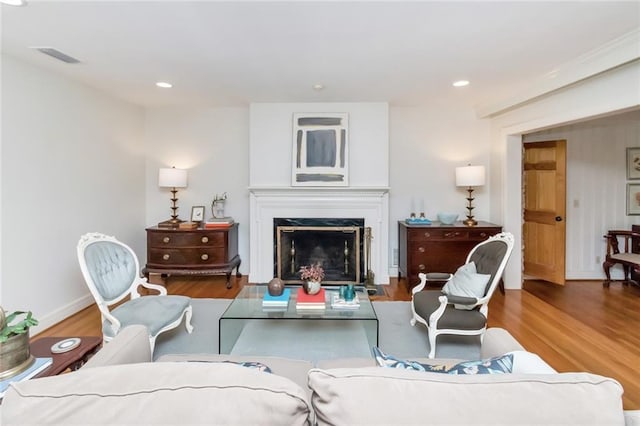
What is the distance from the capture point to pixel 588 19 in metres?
2.11

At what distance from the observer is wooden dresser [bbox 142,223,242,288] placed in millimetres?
4160

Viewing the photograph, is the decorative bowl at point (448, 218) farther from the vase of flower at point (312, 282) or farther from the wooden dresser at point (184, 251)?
the wooden dresser at point (184, 251)

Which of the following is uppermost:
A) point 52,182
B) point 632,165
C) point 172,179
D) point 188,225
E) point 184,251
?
point 632,165

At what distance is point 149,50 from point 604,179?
583cm

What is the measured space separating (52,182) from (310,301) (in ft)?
9.05

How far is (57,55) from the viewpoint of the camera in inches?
108

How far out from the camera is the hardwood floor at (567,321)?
2.48 m

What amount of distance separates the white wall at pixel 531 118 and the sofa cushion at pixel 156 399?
3.14 metres

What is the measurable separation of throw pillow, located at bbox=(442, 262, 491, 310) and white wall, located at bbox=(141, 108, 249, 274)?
304 centimetres

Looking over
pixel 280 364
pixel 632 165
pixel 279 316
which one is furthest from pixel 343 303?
pixel 632 165

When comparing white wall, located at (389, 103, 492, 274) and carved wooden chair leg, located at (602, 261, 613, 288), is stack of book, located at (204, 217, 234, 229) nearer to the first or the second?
white wall, located at (389, 103, 492, 274)

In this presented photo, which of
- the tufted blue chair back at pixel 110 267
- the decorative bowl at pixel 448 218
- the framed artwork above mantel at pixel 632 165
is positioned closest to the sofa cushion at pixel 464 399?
the tufted blue chair back at pixel 110 267

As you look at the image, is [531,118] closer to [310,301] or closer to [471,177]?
[471,177]

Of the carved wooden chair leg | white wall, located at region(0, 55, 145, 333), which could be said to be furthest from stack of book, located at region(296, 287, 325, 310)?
the carved wooden chair leg
